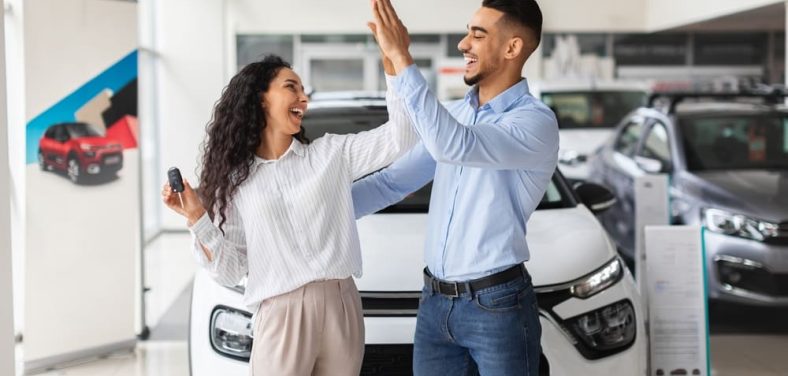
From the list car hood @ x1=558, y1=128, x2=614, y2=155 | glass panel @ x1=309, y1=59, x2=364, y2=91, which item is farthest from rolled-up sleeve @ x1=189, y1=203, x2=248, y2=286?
glass panel @ x1=309, y1=59, x2=364, y2=91

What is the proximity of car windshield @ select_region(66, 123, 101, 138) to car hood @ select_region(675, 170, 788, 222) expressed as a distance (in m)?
3.51

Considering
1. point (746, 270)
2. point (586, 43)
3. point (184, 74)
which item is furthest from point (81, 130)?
point (586, 43)

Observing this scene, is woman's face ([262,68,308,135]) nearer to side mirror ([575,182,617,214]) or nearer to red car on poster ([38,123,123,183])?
side mirror ([575,182,617,214])

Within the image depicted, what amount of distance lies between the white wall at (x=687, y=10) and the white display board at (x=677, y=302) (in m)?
6.07


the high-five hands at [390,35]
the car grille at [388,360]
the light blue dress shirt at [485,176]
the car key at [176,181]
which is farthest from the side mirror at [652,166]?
the car key at [176,181]

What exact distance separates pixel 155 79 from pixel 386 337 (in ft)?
29.1

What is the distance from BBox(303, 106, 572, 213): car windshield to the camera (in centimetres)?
376

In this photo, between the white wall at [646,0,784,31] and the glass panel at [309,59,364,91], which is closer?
the white wall at [646,0,784,31]

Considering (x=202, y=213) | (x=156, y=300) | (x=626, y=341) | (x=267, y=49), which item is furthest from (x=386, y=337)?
(x=267, y=49)

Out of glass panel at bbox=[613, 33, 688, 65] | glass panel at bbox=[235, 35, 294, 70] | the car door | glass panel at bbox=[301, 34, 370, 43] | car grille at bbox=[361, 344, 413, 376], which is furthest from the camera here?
glass panel at bbox=[613, 33, 688, 65]

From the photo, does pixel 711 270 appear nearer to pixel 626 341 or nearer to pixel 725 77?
pixel 626 341

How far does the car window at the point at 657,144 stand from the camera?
6.54 metres

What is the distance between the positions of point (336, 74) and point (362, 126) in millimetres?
11052

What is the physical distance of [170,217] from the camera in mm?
10914
